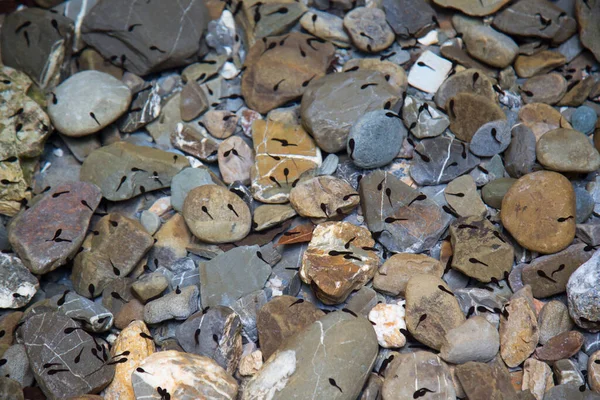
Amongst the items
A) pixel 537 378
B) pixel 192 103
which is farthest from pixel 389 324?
pixel 192 103

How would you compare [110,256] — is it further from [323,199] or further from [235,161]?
[323,199]

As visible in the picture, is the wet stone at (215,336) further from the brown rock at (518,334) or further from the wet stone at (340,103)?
the brown rock at (518,334)

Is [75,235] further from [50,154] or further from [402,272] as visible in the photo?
[402,272]

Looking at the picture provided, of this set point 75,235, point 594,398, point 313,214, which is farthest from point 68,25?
point 594,398

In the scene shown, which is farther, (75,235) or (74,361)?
(75,235)

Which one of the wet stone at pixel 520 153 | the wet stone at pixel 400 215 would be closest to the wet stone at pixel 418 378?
the wet stone at pixel 400 215
